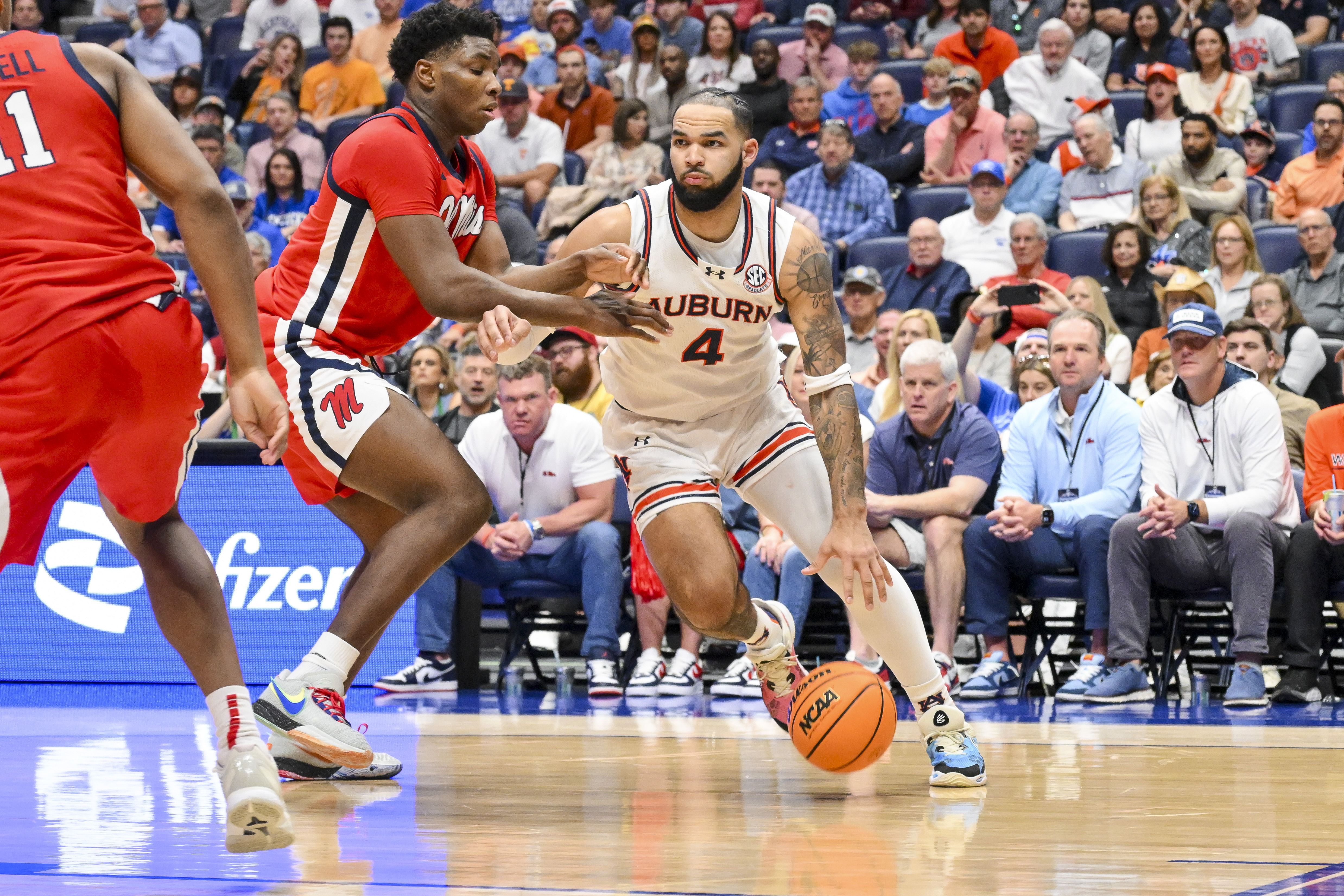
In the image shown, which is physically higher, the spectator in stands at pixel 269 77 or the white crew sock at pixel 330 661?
the spectator in stands at pixel 269 77

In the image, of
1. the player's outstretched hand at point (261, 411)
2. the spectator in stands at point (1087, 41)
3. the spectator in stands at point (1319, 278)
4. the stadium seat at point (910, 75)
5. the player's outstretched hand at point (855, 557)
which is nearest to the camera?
the player's outstretched hand at point (261, 411)

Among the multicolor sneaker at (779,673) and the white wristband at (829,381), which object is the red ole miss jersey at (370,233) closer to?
the white wristband at (829,381)

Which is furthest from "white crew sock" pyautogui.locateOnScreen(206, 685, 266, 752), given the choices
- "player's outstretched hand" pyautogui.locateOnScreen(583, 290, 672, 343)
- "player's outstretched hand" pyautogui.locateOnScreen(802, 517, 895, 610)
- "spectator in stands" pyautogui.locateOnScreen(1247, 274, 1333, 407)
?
"spectator in stands" pyautogui.locateOnScreen(1247, 274, 1333, 407)

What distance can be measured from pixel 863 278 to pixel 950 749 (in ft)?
18.8

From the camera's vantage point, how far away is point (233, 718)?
323 cm

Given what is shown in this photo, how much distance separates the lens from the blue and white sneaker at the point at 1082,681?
7367 mm

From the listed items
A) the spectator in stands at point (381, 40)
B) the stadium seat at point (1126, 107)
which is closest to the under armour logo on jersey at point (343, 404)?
the stadium seat at point (1126, 107)

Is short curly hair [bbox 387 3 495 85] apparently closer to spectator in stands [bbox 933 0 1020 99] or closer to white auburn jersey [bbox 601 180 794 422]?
white auburn jersey [bbox 601 180 794 422]

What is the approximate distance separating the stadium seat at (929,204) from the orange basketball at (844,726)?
7.20 meters

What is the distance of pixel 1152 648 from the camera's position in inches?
318

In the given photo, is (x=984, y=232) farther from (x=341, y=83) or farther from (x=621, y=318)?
(x=621, y=318)

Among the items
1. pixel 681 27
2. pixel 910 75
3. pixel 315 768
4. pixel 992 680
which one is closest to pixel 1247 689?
pixel 992 680

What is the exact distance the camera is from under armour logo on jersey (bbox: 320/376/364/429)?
4.49 metres

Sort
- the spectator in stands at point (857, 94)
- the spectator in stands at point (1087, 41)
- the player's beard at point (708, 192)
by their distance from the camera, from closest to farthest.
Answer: the player's beard at point (708, 192)
the spectator in stands at point (1087, 41)
the spectator in stands at point (857, 94)
